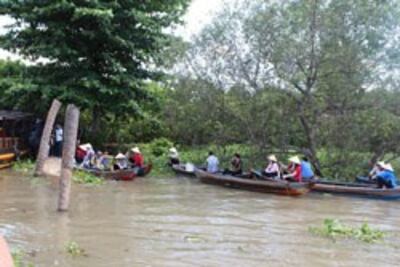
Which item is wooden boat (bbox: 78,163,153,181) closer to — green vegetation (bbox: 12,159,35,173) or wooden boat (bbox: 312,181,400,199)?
green vegetation (bbox: 12,159,35,173)

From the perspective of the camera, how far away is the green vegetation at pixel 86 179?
19.0 meters

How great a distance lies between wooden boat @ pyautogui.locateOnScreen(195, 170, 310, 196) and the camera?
18266 millimetres

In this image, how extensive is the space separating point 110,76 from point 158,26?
2.39 m

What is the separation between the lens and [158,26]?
19.3m

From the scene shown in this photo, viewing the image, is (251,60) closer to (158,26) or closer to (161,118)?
(158,26)

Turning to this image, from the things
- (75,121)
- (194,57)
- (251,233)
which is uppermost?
(194,57)

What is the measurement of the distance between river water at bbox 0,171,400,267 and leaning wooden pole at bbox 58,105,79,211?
0.37 m

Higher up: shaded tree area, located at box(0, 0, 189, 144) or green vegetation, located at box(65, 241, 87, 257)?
shaded tree area, located at box(0, 0, 189, 144)

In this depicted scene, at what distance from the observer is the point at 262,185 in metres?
19.0

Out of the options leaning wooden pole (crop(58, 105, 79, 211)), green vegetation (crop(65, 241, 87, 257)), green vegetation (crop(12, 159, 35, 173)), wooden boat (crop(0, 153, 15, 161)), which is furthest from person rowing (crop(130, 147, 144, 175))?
green vegetation (crop(65, 241, 87, 257))

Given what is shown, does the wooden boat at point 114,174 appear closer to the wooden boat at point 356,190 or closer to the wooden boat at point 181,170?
the wooden boat at point 181,170

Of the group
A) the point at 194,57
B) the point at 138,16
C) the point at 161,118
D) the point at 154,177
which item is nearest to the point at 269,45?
the point at 194,57

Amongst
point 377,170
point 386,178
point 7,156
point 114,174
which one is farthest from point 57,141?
point 386,178

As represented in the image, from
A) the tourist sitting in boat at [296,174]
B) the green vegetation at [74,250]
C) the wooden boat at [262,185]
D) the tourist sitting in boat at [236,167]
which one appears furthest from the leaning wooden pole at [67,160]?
the tourist sitting in boat at [236,167]
